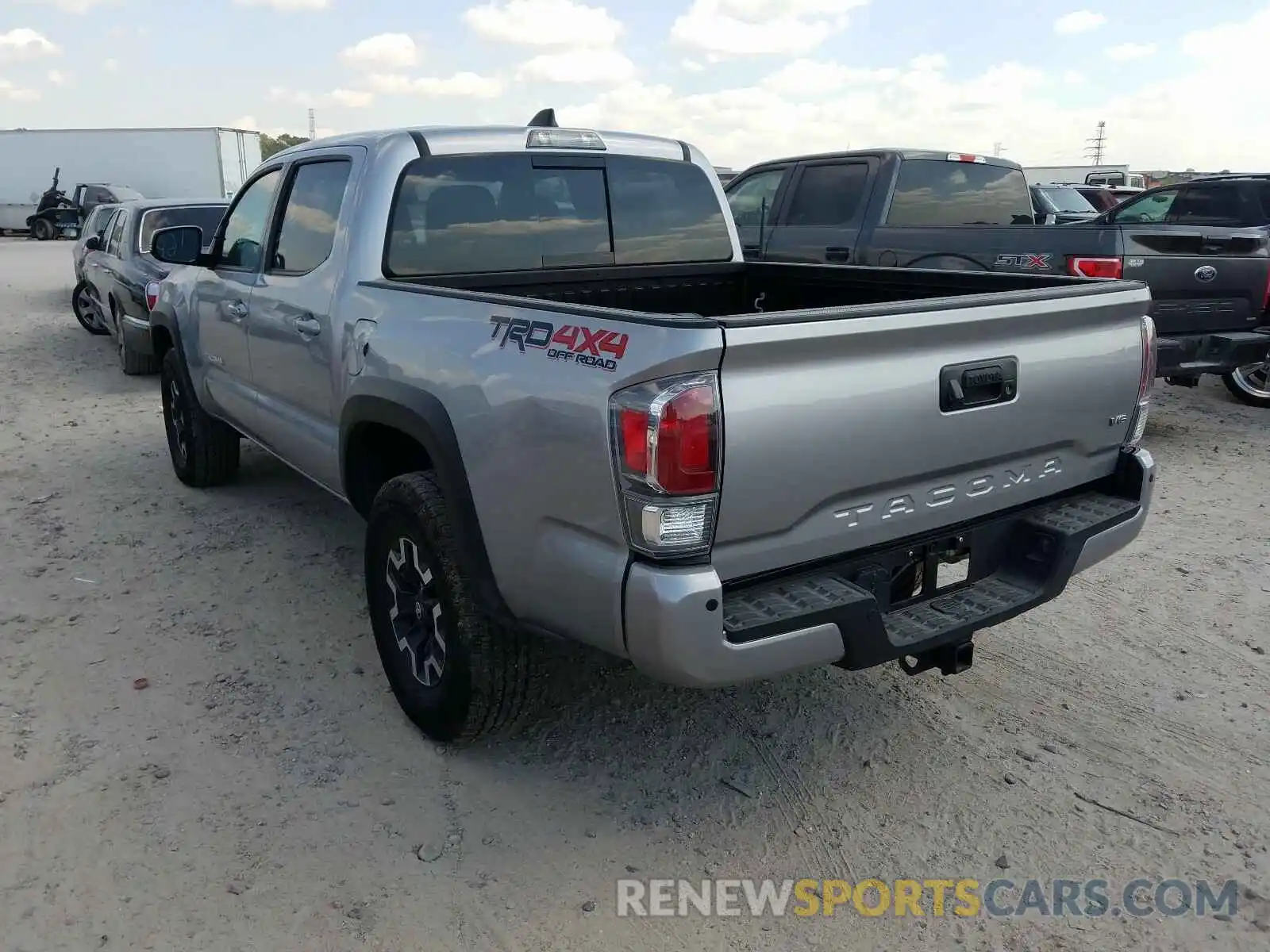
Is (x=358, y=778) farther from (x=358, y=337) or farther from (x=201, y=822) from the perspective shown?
(x=358, y=337)

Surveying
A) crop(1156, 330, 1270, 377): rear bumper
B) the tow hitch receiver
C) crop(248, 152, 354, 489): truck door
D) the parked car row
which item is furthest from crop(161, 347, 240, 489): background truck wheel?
crop(1156, 330, 1270, 377): rear bumper

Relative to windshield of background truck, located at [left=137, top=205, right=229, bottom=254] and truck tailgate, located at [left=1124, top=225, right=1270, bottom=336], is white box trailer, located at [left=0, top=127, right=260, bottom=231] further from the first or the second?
truck tailgate, located at [left=1124, top=225, right=1270, bottom=336]

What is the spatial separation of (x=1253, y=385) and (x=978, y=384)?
7.05 m

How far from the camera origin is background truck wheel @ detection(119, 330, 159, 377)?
9711mm

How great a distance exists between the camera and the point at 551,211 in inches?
162

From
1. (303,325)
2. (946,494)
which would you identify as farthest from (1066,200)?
(946,494)

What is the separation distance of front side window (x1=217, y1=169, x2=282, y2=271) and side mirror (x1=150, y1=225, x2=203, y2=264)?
13cm

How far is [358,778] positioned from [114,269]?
8465mm

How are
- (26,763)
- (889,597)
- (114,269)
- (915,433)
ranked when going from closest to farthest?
(915,433) → (889,597) → (26,763) → (114,269)

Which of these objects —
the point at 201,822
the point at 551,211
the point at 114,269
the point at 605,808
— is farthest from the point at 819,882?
the point at 114,269

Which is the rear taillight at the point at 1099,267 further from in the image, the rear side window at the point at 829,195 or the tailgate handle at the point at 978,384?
the tailgate handle at the point at 978,384

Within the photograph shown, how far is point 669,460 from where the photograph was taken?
7.52 ft

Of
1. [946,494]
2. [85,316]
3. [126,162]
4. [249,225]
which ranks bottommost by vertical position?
[85,316]

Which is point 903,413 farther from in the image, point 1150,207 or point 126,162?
point 126,162
